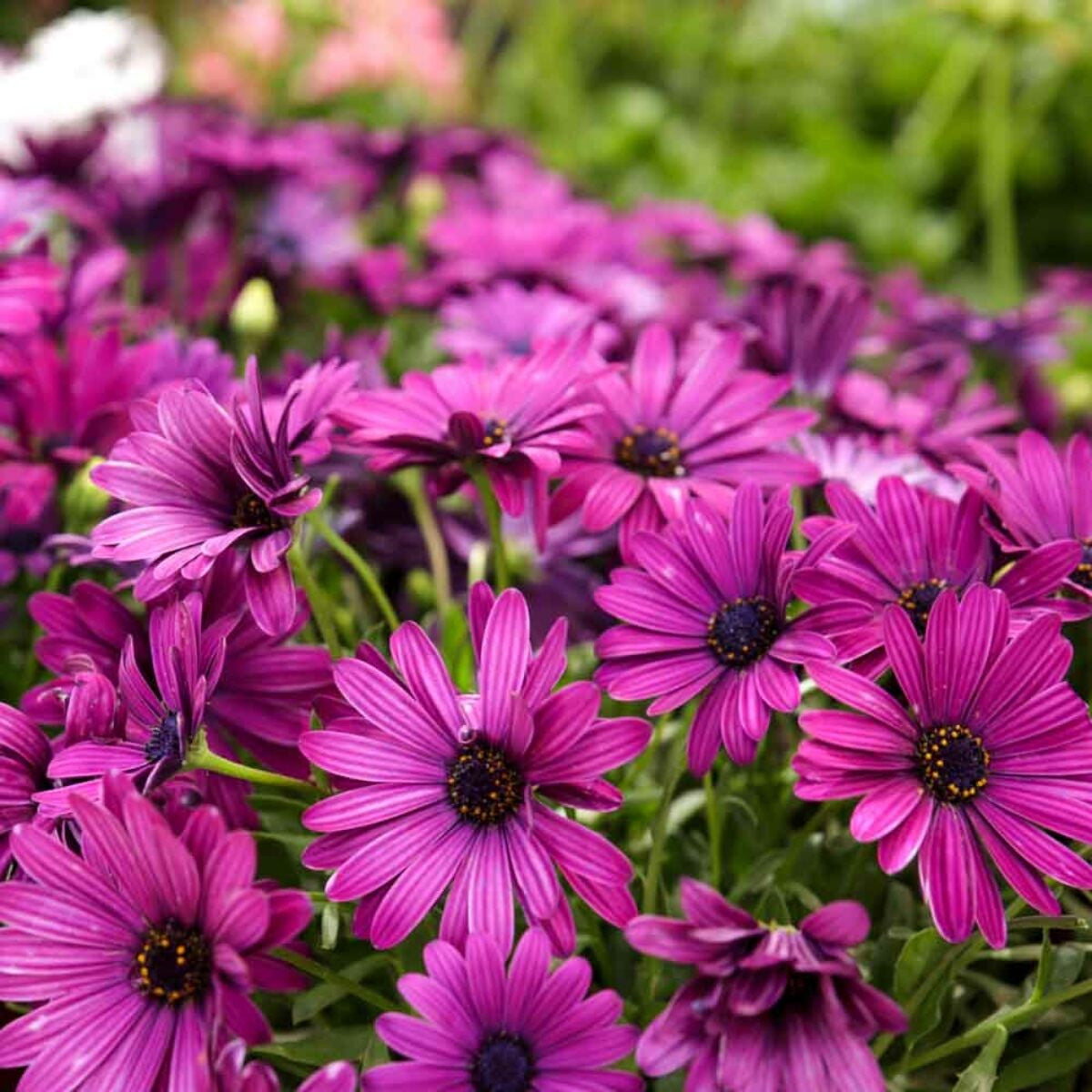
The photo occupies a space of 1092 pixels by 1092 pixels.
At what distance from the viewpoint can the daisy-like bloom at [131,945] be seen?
399 mm

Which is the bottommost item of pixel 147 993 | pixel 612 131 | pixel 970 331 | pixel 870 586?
pixel 147 993

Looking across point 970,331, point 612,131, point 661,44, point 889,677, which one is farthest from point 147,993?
point 661,44

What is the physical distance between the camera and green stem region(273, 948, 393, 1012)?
45 centimetres

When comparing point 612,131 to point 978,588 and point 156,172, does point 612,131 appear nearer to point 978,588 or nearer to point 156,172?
point 156,172

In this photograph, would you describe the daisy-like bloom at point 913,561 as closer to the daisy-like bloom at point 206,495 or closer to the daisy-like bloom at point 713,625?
the daisy-like bloom at point 713,625

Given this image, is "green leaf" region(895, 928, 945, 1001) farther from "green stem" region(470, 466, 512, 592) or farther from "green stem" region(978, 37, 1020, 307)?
"green stem" region(978, 37, 1020, 307)

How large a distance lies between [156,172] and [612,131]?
3.30 feet

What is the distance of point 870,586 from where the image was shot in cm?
52

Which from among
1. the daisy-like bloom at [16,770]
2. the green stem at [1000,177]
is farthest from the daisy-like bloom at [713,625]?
the green stem at [1000,177]

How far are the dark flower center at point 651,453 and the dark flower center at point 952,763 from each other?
201mm

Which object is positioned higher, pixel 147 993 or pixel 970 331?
pixel 970 331

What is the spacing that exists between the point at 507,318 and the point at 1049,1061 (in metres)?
0.56

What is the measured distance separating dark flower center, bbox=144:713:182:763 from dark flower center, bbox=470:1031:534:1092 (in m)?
0.15

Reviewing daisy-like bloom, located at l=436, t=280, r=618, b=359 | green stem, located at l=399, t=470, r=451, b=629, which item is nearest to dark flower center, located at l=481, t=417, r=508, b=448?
green stem, located at l=399, t=470, r=451, b=629
